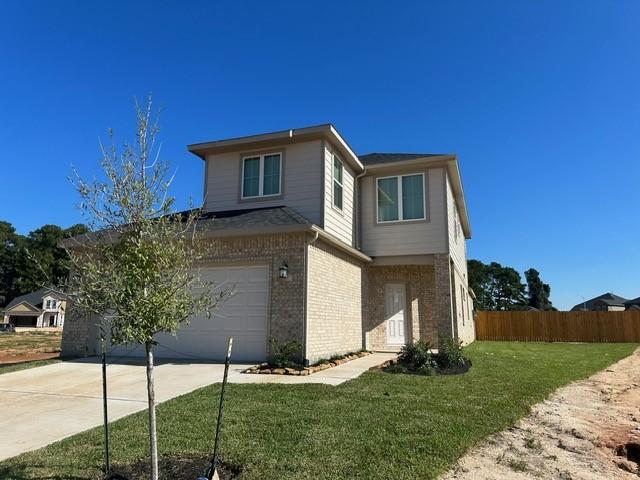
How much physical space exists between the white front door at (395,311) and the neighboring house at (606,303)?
46701 mm

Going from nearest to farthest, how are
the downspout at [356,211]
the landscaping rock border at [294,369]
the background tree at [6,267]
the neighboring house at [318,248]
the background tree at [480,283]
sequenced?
1. the landscaping rock border at [294,369]
2. the neighboring house at [318,248]
3. the downspout at [356,211]
4. the background tree at [480,283]
5. the background tree at [6,267]

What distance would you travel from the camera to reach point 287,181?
12.0 metres

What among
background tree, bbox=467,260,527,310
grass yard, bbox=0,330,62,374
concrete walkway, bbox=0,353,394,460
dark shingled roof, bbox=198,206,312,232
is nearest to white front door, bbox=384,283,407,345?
concrete walkway, bbox=0,353,394,460

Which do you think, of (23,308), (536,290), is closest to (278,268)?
(23,308)

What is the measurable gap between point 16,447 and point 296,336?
230 inches

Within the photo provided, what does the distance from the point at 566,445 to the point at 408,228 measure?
925cm

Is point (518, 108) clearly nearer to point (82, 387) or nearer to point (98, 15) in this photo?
point (98, 15)

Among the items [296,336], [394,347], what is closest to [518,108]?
[394,347]

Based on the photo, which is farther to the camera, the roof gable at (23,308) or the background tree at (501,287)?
the background tree at (501,287)

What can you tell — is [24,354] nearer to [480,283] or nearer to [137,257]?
[137,257]

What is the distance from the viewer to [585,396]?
717 centimetres

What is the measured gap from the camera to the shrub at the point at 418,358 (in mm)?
8953

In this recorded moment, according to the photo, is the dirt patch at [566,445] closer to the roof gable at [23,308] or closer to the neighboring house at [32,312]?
the neighboring house at [32,312]

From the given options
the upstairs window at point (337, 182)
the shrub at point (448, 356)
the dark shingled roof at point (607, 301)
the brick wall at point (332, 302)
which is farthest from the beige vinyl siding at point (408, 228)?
the dark shingled roof at point (607, 301)
